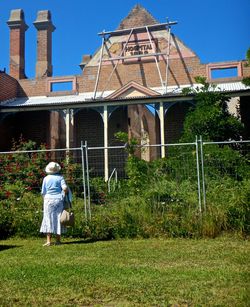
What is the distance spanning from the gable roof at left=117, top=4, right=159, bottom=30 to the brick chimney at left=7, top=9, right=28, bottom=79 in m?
6.24

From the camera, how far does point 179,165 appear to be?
8000mm

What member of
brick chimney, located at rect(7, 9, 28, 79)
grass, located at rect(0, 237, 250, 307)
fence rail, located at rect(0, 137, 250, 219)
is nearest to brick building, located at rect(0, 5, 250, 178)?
brick chimney, located at rect(7, 9, 28, 79)

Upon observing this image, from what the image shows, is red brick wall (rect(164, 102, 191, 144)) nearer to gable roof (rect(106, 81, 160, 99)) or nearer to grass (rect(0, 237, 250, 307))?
gable roof (rect(106, 81, 160, 99))

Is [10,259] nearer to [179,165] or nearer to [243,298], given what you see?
[243,298]

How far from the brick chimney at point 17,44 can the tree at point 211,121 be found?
12.9 meters

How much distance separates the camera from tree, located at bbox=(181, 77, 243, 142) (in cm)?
1362

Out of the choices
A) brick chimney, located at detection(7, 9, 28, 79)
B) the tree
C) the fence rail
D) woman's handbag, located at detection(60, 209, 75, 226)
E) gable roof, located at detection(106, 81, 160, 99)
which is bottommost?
woman's handbag, located at detection(60, 209, 75, 226)

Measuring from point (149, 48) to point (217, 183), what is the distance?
14955mm

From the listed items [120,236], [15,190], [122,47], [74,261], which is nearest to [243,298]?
[74,261]

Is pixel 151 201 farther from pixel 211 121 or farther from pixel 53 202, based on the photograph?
pixel 211 121

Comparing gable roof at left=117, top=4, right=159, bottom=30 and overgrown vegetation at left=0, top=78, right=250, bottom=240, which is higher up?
gable roof at left=117, top=4, right=159, bottom=30

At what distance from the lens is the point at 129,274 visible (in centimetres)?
412

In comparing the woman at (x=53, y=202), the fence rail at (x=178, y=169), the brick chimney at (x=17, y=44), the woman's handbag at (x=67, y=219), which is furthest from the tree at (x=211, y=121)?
the brick chimney at (x=17, y=44)

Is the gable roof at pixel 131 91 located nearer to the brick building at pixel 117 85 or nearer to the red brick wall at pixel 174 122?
the brick building at pixel 117 85
